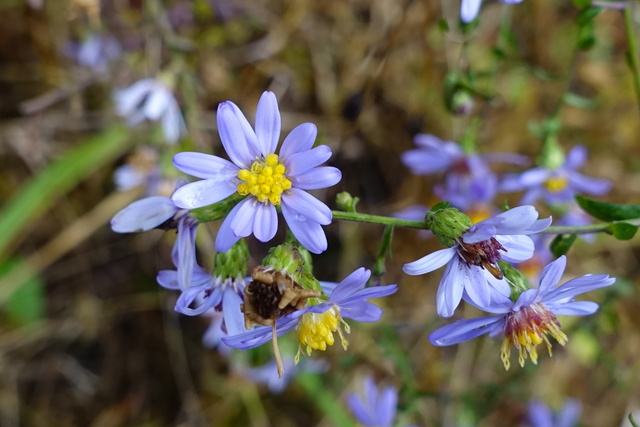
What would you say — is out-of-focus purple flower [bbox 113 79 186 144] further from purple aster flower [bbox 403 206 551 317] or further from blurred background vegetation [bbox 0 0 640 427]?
purple aster flower [bbox 403 206 551 317]

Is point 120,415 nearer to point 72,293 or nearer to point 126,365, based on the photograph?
point 126,365

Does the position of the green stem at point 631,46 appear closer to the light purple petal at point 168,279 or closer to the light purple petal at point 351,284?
the light purple petal at point 351,284

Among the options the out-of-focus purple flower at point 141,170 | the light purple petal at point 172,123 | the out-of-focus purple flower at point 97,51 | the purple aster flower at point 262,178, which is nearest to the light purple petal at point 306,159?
the purple aster flower at point 262,178

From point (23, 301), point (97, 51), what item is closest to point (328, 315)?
point (97, 51)

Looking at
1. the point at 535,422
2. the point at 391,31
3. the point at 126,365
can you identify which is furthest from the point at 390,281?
the point at 126,365

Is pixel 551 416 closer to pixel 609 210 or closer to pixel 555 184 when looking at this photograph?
pixel 555 184

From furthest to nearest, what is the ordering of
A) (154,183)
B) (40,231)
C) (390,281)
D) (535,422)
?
(40,231), (390,281), (535,422), (154,183)

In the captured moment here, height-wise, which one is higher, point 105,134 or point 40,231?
point 105,134
